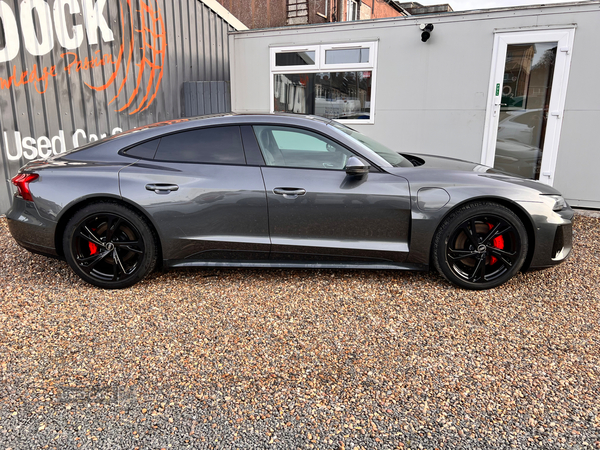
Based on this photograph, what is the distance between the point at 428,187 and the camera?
3555mm

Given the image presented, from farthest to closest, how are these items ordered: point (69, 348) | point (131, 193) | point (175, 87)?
point (175, 87)
point (131, 193)
point (69, 348)

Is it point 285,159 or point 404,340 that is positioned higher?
point 285,159

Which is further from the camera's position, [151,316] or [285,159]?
[285,159]

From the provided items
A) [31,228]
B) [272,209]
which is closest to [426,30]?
[272,209]

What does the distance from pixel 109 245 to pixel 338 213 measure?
74.1 inches

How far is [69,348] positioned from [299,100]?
19.8ft

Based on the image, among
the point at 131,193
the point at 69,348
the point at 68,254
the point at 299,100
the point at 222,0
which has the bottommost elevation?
the point at 69,348

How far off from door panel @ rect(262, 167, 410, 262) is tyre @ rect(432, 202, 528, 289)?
35 cm

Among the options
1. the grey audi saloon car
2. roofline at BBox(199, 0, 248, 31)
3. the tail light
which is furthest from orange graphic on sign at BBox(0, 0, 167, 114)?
the grey audi saloon car

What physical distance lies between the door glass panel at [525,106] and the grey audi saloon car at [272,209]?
3311 mm

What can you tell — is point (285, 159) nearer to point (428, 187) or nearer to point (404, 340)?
point (428, 187)

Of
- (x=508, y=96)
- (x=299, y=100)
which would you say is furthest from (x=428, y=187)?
(x=299, y=100)

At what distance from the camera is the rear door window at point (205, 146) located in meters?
3.66

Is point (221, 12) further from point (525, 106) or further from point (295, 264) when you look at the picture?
point (295, 264)
